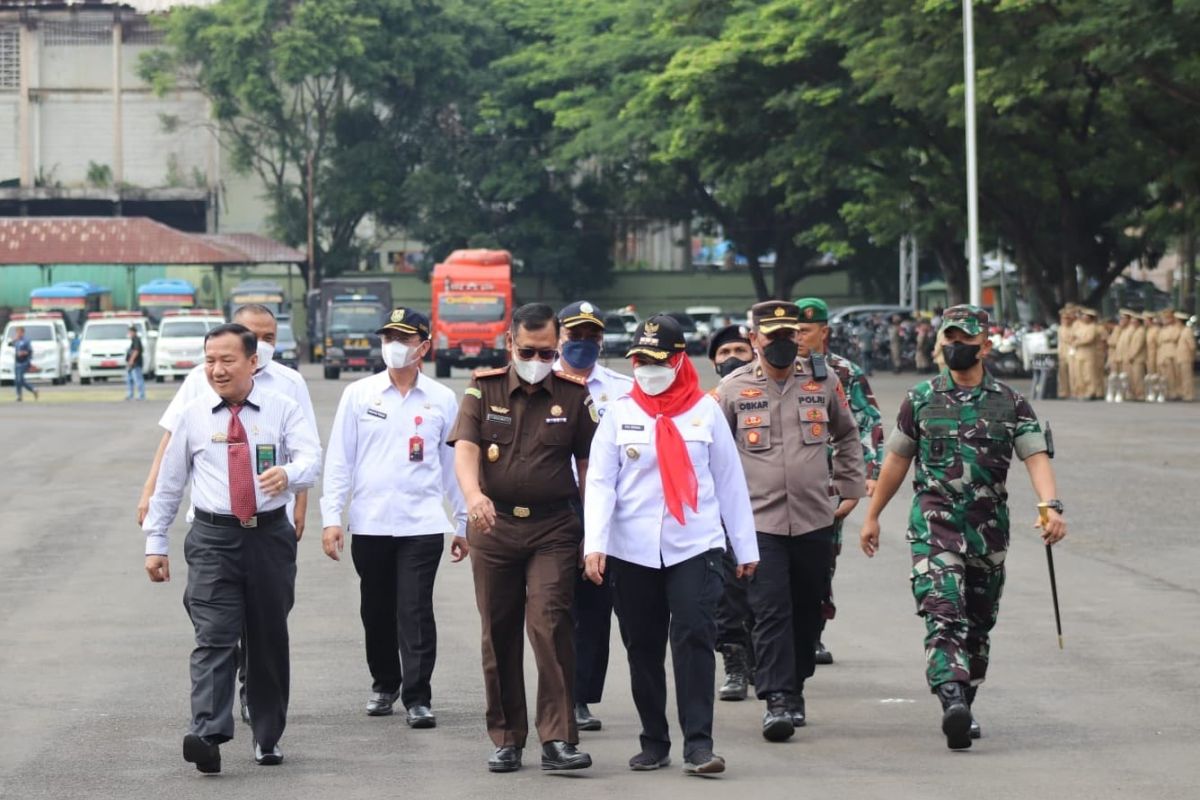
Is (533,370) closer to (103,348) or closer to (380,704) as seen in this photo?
(380,704)

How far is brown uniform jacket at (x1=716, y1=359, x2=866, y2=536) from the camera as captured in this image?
9055 millimetres

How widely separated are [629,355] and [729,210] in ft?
211

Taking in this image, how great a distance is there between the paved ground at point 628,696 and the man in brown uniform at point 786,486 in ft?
1.13

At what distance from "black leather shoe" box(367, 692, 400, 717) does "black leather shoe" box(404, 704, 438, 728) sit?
29 centimetres

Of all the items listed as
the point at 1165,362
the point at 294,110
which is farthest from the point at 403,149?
the point at 1165,362

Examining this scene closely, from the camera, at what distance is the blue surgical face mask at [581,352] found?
898 cm

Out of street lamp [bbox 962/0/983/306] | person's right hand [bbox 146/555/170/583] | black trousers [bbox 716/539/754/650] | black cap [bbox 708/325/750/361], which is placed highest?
street lamp [bbox 962/0/983/306]

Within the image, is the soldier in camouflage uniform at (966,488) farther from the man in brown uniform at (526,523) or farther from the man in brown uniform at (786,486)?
the man in brown uniform at (526,523)

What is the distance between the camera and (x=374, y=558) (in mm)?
9461

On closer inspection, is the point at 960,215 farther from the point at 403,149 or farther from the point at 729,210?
the point at 403,149

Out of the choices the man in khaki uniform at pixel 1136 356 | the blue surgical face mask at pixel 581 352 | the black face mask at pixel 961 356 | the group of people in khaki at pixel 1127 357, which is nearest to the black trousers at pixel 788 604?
the black face mask at pixel 961 356

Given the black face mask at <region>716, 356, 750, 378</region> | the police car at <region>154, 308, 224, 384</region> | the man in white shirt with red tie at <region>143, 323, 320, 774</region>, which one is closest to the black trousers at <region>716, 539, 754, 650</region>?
the black face mask at <region>716, 356, 750, 378</region>

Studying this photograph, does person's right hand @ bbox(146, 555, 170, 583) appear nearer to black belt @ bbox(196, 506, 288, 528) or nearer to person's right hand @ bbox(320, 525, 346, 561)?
black belt @ bbox(196, 506, 288, 528)

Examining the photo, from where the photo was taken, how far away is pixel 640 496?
8.13 meters
